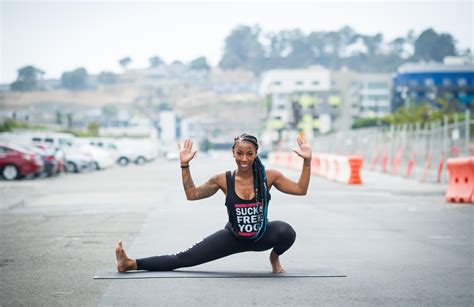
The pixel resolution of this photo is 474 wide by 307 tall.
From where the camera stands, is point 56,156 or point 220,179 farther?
point 56,156

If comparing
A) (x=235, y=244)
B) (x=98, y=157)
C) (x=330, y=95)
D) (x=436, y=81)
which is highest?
(x=235, y=244)

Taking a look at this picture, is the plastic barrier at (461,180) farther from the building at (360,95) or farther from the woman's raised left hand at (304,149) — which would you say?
the building at (360,95)

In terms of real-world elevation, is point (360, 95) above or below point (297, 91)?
below

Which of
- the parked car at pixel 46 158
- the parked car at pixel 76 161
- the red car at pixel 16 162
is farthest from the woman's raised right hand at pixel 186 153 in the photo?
the parked car at pixel 76 161

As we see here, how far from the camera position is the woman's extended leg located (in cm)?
691

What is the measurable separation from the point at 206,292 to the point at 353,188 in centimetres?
1804

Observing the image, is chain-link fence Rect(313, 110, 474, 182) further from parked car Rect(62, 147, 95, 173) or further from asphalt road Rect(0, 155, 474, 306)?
parked car Rect(62, 147, 95, 173)

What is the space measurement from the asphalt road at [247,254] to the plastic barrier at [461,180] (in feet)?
1.20

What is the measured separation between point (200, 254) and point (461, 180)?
11.6 meters

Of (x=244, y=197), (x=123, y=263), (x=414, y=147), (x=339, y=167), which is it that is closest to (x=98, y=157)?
(x=414, y=147)

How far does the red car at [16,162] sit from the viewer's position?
30.1m

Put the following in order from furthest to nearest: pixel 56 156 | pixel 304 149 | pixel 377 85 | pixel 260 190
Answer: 1. pixel 377 85
2. pixel 56 156
3. pixel 304 149
4. pixel 260 190

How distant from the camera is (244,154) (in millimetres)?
6715

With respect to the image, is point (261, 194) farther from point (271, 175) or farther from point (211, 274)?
point (211, 274)
